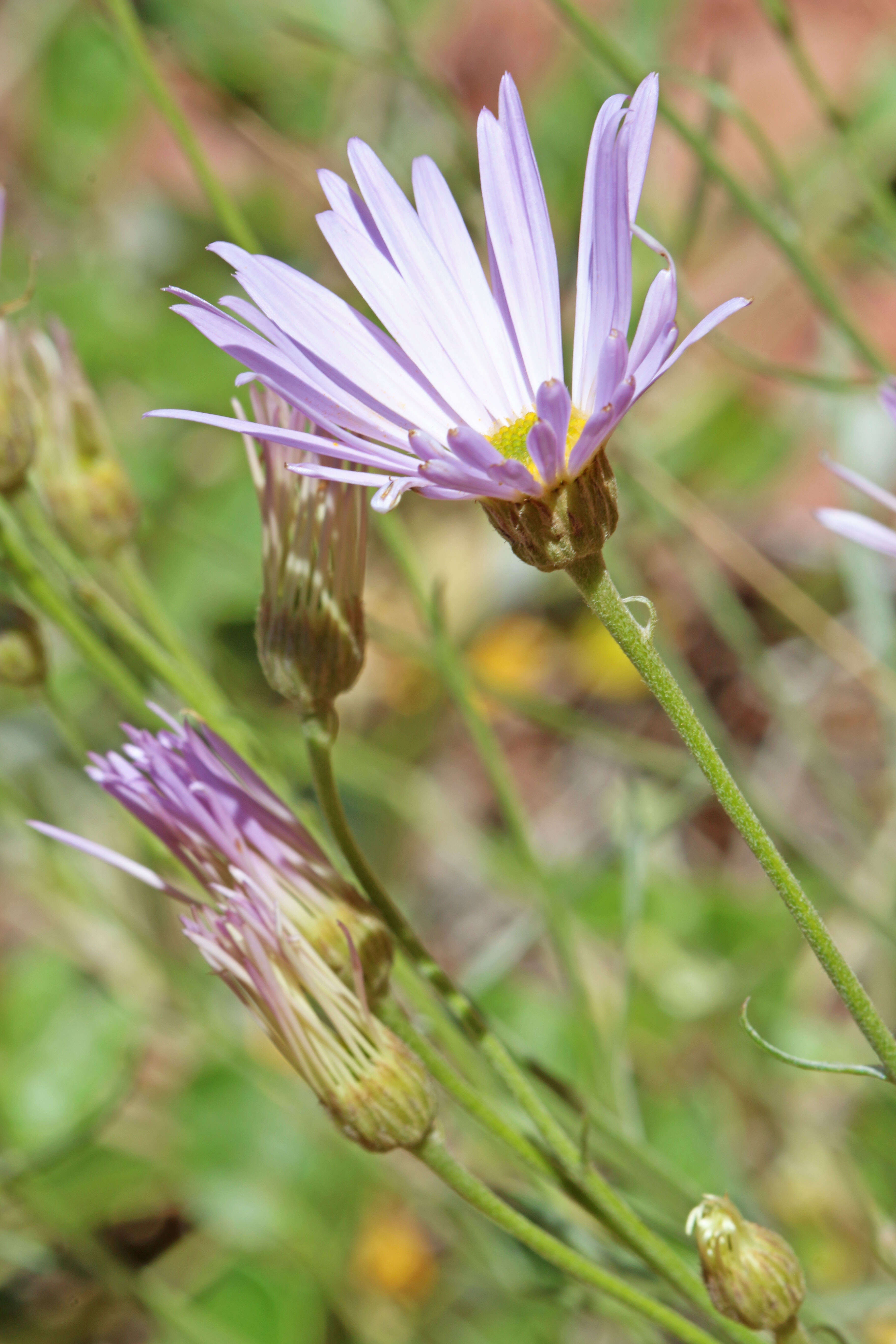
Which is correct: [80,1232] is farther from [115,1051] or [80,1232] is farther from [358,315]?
[358,315]

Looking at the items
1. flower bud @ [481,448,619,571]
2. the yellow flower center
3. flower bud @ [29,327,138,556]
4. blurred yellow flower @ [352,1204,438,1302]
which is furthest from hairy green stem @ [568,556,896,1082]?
blurred yellow flower @ [352,1204,438,1302]

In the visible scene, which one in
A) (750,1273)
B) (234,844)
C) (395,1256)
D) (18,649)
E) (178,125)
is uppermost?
(178,125)

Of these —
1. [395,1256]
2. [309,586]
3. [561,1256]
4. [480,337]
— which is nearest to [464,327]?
[480,337]

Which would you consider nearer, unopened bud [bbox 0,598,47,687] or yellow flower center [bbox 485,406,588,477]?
yellow flower center [bbox 485,406,588,477]

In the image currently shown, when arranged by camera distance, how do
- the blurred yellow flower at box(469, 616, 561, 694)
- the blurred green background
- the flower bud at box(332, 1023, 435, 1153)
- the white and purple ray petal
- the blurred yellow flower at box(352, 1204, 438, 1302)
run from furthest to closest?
the blurred yellow flower at box(469, 616, 561, 694) < the blurred yellow flower at box(352, 1204, 438, 1302) < the blurred green background < the flower bud at box(332, 1023, 435, 1153) < the white and purple ray petal

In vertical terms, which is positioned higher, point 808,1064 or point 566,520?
point 566,520

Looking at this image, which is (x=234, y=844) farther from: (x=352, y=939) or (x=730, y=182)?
(x=730, y=182)

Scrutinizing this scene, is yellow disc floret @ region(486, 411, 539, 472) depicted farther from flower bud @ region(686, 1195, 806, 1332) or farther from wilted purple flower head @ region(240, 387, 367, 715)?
flower bud @ region(686, 1195, 806, 1332)
